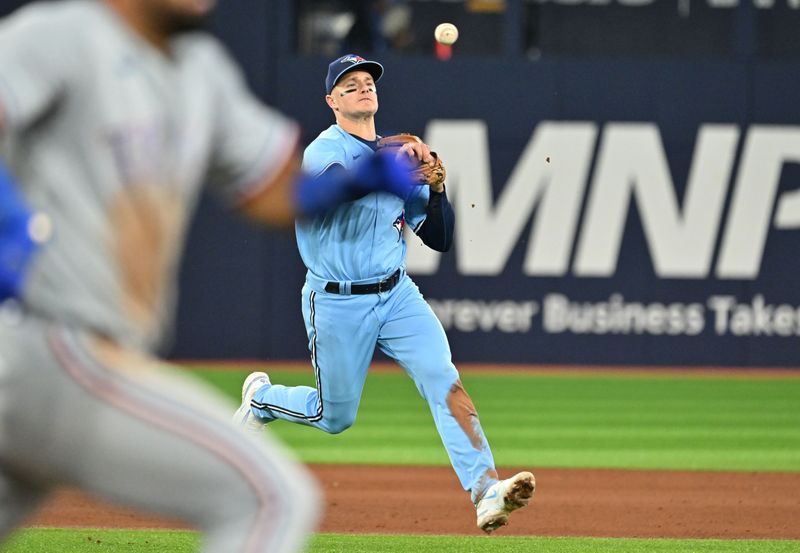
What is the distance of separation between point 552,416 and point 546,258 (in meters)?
3.95

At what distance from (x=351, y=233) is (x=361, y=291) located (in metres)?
0.28

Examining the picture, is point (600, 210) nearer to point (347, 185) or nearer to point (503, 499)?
point (503, 499)

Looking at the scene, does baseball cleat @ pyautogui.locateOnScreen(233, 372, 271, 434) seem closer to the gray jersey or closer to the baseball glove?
the baseball glove

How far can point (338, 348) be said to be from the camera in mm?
6699

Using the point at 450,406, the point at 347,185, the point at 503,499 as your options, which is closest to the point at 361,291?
the point at 450,406

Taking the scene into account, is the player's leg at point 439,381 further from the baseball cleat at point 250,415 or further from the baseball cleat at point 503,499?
the baseball cleat at point 250,415

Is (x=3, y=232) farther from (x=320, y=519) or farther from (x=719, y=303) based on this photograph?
(x=719, y=303)

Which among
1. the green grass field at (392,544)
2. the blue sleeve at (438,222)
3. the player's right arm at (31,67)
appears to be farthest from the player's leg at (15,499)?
the blue sleeve at (438,222)

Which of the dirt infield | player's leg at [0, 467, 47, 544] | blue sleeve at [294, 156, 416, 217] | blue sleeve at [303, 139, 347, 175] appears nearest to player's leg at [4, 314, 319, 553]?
player's leg at [0, 467, 47, 544]

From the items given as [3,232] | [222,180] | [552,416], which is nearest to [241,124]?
[222,180]

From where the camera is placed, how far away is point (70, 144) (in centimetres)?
261

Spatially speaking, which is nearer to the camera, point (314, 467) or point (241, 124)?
point (241, 124)

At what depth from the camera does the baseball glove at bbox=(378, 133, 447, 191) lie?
5.80 m

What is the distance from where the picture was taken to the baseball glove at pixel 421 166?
5.80 m
